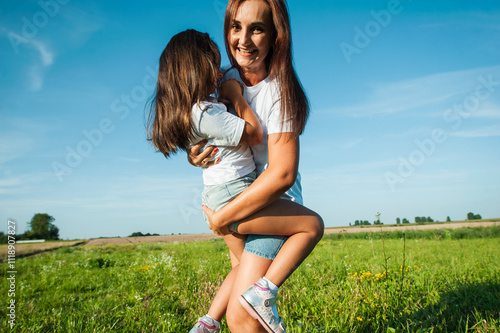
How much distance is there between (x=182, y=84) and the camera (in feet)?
6.19

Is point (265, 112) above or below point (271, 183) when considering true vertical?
above

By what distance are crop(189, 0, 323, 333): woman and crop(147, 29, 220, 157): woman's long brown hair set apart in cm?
14

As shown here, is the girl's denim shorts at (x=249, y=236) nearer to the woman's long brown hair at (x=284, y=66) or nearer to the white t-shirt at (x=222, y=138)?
the white t-shirt at (x=222, y=138)

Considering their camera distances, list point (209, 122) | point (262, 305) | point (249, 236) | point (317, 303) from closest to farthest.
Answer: point (262, 305) < point (209, 122) < point (249, 236) < point (317, 303)

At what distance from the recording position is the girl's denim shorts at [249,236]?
1.79 m

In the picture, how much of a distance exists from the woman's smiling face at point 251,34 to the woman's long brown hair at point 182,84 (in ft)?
0.46

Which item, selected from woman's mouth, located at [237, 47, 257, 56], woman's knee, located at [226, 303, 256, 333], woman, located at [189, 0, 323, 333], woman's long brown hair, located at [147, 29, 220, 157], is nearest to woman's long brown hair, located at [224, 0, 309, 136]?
woman, located at [189, 0, 323, 333]

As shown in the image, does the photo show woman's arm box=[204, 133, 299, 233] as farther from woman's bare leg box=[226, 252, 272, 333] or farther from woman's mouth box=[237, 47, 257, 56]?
woman's mouth box=[237, 47, 257, 56]

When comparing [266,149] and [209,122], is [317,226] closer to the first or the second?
[266,149]

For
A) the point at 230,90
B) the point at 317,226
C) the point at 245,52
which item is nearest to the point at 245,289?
the point at 317,226

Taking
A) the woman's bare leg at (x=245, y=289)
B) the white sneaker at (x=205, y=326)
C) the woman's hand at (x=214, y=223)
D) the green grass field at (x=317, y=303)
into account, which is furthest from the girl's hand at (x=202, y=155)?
the green grass field at (x=317, y=303)

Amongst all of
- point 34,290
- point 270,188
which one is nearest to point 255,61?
point 270,188

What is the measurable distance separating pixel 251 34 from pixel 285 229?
115 centimetres

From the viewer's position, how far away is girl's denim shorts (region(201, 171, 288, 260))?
5.86 feet
